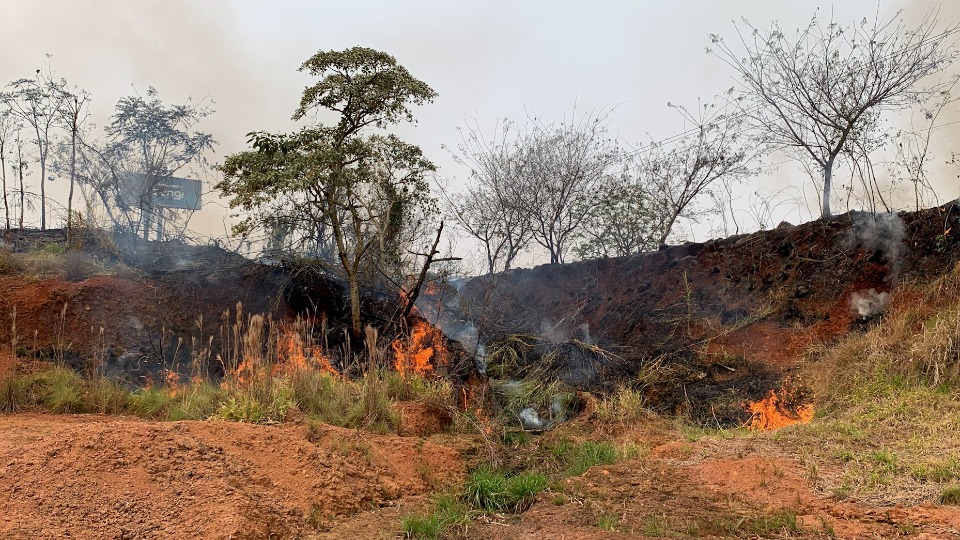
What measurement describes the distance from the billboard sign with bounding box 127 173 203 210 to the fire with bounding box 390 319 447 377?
859 centimetres

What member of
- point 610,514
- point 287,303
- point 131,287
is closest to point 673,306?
point 287,303

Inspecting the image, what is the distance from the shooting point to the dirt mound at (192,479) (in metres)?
4.36

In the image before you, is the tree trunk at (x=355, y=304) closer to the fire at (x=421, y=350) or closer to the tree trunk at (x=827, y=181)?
the fire at (x=421, y=350)

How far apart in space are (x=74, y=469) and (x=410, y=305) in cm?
717

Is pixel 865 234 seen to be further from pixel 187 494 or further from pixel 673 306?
pixel 187 494

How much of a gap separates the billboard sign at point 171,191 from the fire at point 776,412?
14178 mm

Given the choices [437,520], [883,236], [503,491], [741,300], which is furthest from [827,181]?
[437,520]

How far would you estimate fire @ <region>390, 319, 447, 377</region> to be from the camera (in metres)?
10.2

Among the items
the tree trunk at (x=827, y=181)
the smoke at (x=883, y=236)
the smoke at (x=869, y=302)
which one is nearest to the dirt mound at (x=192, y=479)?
the smoke at (x=869, y=302)

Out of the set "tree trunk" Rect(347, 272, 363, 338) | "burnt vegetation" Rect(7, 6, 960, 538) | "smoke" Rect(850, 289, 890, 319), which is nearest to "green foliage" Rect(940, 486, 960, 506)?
"burnt vegetation" Rect(7, 6, 960, 538)

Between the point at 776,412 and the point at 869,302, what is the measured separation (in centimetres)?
353

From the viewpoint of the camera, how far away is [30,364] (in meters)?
9.20

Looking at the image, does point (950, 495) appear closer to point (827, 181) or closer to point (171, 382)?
point (171, 382)

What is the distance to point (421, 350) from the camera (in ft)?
36.0
